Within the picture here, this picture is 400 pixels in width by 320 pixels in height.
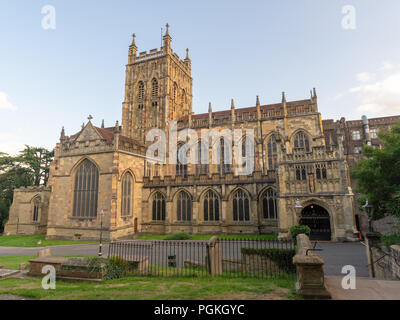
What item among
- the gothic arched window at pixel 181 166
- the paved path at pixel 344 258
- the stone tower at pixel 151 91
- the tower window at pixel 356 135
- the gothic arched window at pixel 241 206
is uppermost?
the stone tower at pixel 151 91

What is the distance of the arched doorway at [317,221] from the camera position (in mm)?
19891

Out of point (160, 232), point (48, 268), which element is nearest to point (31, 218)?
point (160, 232)

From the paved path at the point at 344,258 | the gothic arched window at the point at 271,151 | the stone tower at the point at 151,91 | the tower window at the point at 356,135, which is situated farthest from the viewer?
the tower window at the point at 356,135

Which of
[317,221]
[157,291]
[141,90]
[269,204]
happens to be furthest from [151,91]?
[157,291]

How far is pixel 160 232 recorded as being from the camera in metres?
27.4

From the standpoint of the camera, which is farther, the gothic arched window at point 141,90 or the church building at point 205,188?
the gothic arched window at point 141,90

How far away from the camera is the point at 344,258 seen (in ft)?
43.1

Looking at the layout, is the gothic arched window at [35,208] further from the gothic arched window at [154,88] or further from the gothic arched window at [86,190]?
the gothic arched window at [154,88]

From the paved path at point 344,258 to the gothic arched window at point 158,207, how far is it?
17570mm

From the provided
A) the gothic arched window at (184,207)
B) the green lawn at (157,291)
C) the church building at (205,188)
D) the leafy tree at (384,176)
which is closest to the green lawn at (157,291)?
the green lawn at (157,291)

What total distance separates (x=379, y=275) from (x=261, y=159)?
21.5 m

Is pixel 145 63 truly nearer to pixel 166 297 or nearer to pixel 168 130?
pixel 168 130

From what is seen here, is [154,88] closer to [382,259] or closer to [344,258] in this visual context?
[344,258]

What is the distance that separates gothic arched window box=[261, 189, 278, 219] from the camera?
24212 millimetres
